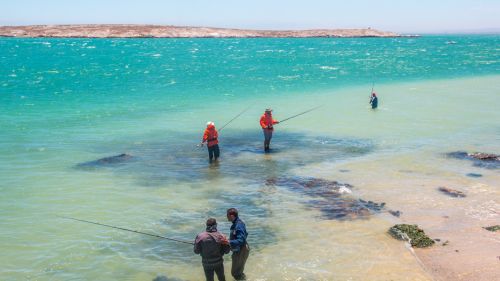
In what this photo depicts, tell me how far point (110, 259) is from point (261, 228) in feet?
14.1

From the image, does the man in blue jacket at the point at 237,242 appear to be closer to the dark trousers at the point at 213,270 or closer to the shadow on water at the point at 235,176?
the dark trousers at the point at 213,270

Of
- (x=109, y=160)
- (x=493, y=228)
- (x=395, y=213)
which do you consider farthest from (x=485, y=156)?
(x=109, y=160)

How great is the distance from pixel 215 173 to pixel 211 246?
10508 millimetres

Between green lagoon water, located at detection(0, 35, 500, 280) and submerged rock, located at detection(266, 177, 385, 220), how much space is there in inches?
11.4

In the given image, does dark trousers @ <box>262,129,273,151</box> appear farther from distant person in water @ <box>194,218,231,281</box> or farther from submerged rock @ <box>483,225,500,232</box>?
distant person in water @ <box>194,218,231,281</box>

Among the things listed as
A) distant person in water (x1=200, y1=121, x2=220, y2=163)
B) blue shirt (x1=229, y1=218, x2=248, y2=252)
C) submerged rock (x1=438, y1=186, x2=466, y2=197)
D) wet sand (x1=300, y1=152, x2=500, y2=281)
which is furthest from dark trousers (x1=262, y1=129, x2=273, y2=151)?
blue shirt (x1=229, y1=218, x2=248, y2=252)

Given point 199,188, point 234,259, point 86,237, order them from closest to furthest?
point 234,259, point 86,237, point 199,188

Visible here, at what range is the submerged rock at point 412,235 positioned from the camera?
1316cm

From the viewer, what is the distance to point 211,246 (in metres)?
10.1

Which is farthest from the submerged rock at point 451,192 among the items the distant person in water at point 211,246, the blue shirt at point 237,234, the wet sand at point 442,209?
the distant person in water at point 211,246

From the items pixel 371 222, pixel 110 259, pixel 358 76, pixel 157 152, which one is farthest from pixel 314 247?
pixel 358 76

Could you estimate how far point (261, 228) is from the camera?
14719mm

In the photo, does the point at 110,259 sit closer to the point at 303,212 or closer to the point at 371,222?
the point at 303,212

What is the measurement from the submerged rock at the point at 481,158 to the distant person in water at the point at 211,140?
10.3 meters
